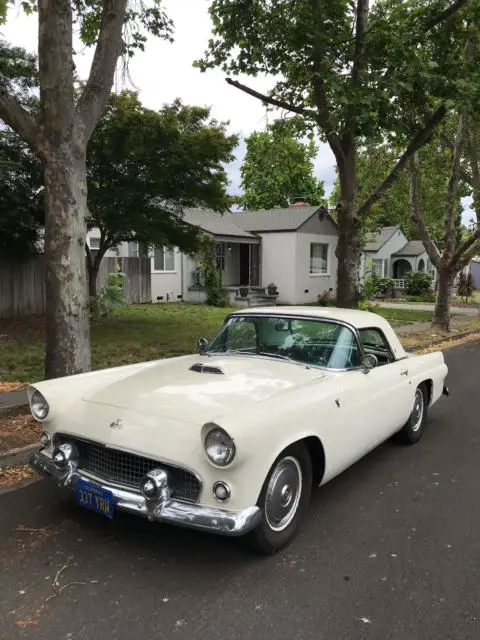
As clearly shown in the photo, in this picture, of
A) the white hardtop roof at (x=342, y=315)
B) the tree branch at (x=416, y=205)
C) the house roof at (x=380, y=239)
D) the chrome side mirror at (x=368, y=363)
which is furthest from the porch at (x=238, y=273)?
the chrome side mirror at (x=368, y=363)

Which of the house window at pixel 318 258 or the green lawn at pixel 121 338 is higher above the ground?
the house window at pixel 318 258

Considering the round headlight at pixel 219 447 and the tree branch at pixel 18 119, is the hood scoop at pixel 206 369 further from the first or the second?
the tree branch at pixel 18 119

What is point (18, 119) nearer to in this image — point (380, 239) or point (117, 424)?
point (117, 424)

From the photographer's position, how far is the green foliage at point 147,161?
1096cm

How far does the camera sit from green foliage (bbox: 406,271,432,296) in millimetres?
32125

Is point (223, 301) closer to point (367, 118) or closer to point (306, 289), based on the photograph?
point (306, 289)

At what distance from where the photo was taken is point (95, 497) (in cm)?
326

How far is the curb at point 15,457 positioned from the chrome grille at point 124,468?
1500mm

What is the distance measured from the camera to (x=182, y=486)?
315cm

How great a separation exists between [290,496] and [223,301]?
1826cm

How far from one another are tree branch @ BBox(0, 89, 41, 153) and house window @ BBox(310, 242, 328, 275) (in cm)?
2036

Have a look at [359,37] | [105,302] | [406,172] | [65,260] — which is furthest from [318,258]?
[65,260]

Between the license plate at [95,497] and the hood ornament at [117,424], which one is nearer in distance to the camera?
the license plate at [95,497]

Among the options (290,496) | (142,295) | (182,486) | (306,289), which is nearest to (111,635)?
(182,486)
